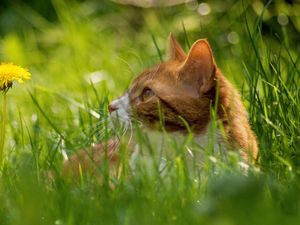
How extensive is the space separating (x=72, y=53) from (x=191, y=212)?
134 inches

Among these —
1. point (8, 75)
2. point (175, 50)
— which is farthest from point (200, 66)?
point (8, 75)

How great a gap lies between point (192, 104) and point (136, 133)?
0.85ft

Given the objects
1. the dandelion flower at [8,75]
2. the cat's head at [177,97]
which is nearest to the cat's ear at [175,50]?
the cat's head at [177,97]

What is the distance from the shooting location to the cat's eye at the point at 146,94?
3309 millimetres

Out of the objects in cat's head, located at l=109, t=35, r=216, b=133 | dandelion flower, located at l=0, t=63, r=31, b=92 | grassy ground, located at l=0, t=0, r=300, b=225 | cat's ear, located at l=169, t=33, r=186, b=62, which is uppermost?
dandelion flower, located at l=0, t=63, r=31, b=92

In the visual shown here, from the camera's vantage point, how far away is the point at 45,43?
620 centimetres

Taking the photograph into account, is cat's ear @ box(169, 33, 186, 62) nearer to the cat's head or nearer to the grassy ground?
the cat's head

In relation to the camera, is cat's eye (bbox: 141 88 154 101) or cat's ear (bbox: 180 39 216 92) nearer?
cat's ear (bbox: 180 39 216 92)

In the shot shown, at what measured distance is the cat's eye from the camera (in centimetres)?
331

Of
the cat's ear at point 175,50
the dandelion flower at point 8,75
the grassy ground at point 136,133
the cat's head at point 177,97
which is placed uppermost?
the dandelion flower at point 8,75

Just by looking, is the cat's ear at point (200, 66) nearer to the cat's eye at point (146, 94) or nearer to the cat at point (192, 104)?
the cat at point (192, 104)

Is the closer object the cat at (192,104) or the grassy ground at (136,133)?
the grassy ground at (136,133)

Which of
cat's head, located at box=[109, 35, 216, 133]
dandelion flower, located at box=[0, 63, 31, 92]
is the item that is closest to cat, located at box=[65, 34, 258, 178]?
cat's head, located at box=[109, 35, 216, 133]

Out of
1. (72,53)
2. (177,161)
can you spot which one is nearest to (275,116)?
(177,161)
